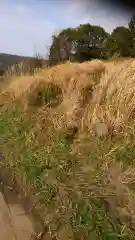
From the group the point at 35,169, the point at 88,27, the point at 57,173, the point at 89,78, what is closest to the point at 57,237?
the point at 57,173

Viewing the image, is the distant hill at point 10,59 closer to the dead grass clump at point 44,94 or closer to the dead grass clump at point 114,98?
the dead grass clump at point 44,94

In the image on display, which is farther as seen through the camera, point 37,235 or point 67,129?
point 67,129

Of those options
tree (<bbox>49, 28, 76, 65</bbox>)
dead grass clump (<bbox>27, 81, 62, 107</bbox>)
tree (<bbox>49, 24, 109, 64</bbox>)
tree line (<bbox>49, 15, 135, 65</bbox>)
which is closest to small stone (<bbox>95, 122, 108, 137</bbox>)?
dead grass clump (<bbox>27, 81, 62, 107</bbox>)

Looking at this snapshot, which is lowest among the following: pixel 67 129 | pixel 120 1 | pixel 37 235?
pixel 37 235

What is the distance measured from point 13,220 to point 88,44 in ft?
12.4

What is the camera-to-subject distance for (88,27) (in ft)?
19.2

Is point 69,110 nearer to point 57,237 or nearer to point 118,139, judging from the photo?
point 118,139

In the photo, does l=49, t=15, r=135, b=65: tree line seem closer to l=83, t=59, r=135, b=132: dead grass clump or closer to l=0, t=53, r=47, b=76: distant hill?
l=0, t=53, r=47, b=76: distant hill

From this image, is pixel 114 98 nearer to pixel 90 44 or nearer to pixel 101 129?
pixel 101 129

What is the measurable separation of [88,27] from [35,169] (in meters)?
3.07

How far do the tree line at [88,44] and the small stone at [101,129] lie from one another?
6.60 feet

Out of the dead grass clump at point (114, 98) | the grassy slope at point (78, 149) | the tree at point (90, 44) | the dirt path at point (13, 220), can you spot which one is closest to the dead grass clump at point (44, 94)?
the grassy slope at point (78, 149)

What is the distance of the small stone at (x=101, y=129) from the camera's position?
344 centimetres

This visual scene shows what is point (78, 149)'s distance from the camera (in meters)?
3.46
